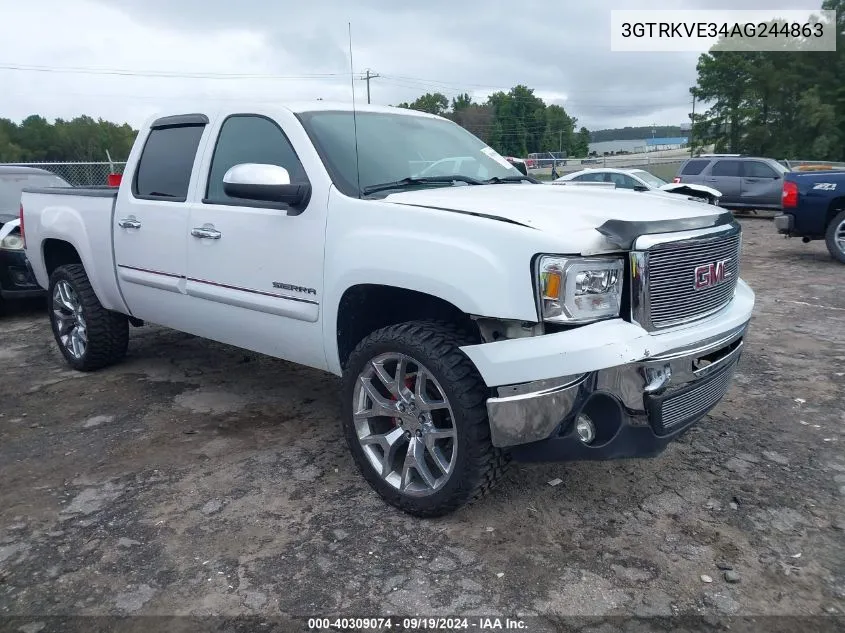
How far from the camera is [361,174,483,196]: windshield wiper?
3496 mm

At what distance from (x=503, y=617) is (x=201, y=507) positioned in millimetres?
1577

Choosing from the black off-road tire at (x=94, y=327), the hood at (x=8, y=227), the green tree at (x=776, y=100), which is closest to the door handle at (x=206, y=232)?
the black off-road tire at (x=94, y=327)

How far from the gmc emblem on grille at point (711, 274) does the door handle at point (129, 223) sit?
3.38m

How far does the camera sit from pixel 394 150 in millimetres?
3850

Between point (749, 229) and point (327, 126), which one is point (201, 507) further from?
point (749, 229)

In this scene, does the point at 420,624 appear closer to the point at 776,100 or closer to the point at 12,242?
the point at 12,242

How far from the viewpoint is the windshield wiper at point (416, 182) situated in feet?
11.5

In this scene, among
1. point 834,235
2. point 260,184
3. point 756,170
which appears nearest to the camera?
point 260,184

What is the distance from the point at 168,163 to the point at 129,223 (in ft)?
1.55

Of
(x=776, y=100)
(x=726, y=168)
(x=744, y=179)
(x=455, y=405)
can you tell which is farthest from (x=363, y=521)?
(x=776, y=100)

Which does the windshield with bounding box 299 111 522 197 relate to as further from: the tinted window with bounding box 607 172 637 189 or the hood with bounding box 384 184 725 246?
the tinted window with bounding box 607 172 637 189

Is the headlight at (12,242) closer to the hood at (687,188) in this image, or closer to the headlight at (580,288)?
the hood at (687,188)

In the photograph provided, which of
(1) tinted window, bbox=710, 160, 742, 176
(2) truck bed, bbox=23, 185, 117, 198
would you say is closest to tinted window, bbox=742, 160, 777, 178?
(1) tinted window, bbox=710, 160, 742, 176

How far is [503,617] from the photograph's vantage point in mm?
2508
